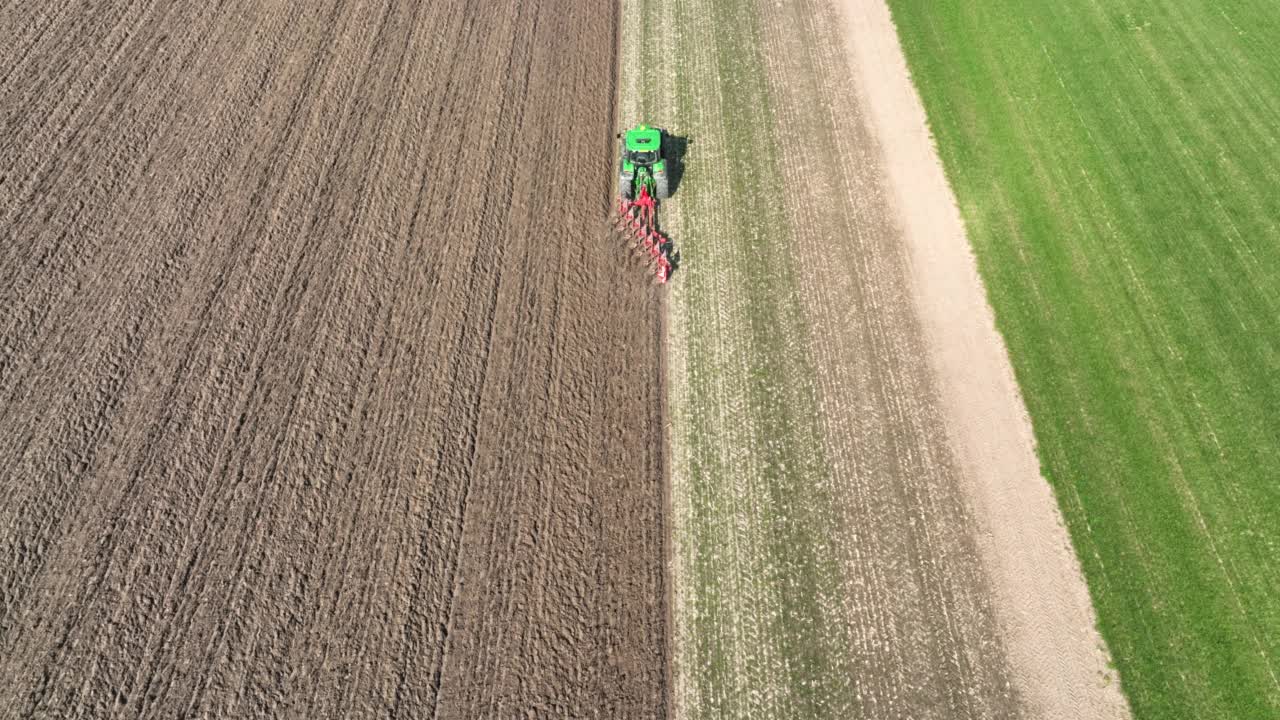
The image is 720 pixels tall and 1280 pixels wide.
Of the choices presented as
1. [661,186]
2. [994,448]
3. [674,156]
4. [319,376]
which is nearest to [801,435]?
[994,448]

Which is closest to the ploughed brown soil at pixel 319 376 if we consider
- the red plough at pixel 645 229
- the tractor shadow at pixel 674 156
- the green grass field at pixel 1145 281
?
the red plough at pixel 645 229

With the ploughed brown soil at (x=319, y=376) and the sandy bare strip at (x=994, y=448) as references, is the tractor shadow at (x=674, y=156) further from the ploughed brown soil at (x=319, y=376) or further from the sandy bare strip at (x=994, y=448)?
the sandy bare strip at (x=994, y=448)

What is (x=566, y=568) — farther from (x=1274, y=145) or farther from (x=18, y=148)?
(x=1274, y=145)

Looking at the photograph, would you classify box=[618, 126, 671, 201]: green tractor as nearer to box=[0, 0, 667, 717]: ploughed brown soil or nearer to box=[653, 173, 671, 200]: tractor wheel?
box=[653, 173, 671, 200]: tractor wheel

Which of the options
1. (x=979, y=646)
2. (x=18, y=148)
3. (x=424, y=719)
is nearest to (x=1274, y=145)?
(x=979, y=646)

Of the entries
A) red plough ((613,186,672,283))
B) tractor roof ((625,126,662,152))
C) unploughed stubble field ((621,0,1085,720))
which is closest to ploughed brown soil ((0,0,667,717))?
red plough ((613,186,672,283))

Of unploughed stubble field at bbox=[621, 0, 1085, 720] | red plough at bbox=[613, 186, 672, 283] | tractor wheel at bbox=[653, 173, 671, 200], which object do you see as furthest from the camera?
tractor wheel at bbox=[653, 173, 671, 200]
